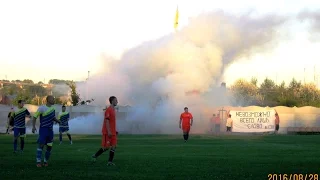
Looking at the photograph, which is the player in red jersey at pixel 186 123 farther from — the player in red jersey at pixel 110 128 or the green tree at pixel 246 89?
the green tree at pixel 246 89

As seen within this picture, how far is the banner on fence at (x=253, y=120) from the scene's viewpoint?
→ 55.7 metres

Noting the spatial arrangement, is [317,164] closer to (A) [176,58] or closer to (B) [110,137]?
(B) [110,137]

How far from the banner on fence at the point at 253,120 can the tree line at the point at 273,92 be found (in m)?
40.5

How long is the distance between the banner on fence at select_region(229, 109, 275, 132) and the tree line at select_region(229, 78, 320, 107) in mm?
40469

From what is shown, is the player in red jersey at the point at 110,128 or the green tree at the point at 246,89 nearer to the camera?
the player in red jersey at the point at 110,128

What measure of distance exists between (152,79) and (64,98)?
51.9 metres

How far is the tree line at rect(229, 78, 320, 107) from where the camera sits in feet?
331

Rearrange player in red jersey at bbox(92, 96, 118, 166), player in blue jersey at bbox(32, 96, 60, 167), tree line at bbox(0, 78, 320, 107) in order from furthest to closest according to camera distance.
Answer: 1. tree line at bbox(0, 78, 320, 107)
2. player in red jersey at bbox(92, 96, 118, 166)
3. player in blue jersey at bbox(32, 96, 60, 167)

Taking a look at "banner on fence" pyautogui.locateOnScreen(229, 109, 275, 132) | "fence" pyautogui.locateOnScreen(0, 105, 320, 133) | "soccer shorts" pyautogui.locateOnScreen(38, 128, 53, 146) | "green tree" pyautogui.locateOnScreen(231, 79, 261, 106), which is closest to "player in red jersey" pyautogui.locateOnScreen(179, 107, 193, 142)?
"soccer shorts" pyautogui.locateOnScreen(38, 128, 53, 146)

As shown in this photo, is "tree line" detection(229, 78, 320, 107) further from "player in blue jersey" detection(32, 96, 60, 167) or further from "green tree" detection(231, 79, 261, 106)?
"player in blue jersey" detection(32, 96, 60, 167)

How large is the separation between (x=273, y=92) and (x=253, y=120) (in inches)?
2553
